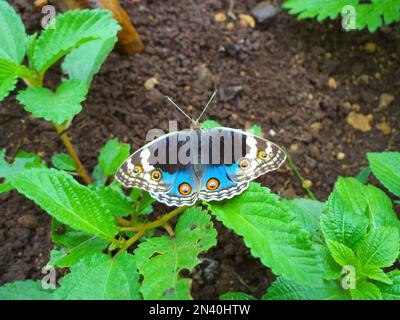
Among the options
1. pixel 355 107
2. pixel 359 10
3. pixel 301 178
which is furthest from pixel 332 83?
pixel 301 178

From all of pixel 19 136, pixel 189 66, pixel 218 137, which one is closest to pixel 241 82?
pixel 189 66

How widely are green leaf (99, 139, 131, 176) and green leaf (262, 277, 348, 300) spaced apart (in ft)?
2.90


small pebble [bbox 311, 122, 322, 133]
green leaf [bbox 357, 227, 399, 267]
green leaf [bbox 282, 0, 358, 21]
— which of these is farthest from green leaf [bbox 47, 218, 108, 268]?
green leaf [bbox 282, 0, 358, 21]

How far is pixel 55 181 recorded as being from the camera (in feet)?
4.96

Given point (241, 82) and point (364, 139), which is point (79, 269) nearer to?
point (241, 82)

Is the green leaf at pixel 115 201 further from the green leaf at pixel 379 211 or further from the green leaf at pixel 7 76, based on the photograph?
the green leaf at pixel 379 211

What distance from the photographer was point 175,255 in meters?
1.54

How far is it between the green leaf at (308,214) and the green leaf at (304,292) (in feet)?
0.72

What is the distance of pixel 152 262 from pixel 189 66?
1.34m

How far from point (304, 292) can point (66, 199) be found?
90 cm

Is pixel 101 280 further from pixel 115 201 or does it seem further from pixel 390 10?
pixel 390 10

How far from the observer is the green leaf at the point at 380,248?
4.94 feet

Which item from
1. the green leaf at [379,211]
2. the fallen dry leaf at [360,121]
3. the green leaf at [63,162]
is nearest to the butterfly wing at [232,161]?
the green leaf at [379,211]
